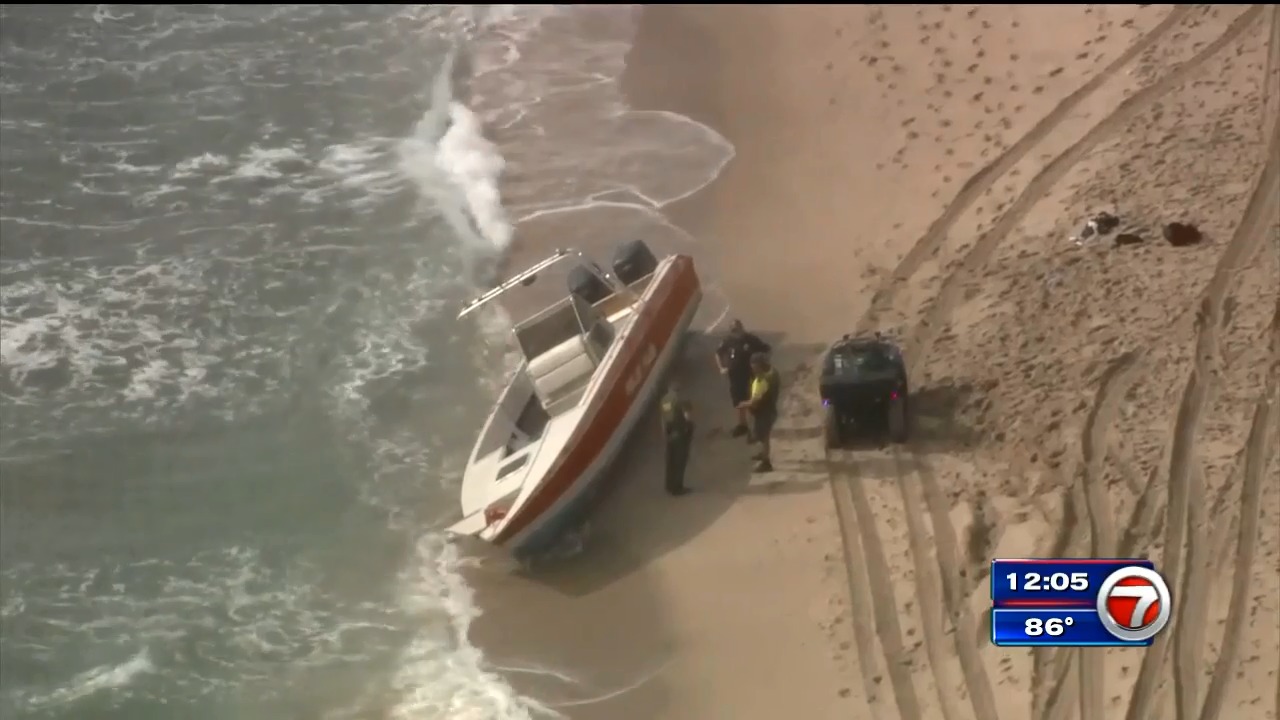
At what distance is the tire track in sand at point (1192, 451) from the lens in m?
9.91

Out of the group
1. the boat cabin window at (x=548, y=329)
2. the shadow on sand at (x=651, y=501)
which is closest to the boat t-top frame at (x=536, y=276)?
the boat cabin window at (x=548, y=329)

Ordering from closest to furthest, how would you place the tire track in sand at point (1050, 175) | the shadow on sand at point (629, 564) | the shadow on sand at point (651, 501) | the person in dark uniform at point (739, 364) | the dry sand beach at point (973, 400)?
1. the dry sand beach at point (973, 400)
2. the shadow on sand at point (629, 564)
3. the shadow on sand at point (651, 501)
4. the person in dark uniform at point (739, 364)
5. the tire track in sand at point (1050, 175)

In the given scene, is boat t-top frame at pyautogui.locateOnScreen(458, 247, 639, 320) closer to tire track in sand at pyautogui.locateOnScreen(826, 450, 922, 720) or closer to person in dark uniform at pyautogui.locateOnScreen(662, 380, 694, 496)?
person in dark uniform at pyautogui.locateOnScreen(662, 380, 694, 496)

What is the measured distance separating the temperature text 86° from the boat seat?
542 centimetres

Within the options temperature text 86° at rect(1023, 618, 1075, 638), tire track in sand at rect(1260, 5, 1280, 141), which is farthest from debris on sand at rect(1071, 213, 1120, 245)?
temperature text 86° at rect(1023, 618, 1075, 638)

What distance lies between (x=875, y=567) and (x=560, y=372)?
4.01 metres

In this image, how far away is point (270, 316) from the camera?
16.4 metres

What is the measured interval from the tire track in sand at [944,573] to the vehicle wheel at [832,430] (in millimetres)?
560

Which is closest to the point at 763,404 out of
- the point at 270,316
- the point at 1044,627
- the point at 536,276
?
the point at 536,276

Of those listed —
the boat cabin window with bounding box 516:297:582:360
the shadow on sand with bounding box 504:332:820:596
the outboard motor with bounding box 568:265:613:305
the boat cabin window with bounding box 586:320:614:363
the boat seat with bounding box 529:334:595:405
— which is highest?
the outboard motor with bounding box 568:265:613:305

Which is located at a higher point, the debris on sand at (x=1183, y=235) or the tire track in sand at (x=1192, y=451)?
the debris on sand at (x=1183, y=235)

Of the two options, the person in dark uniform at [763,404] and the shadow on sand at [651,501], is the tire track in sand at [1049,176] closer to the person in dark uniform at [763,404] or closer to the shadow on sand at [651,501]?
the shadow on sand at [651,501]

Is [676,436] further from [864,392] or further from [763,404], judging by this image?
[864,392]

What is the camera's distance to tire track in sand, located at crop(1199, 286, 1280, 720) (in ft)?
32.2
